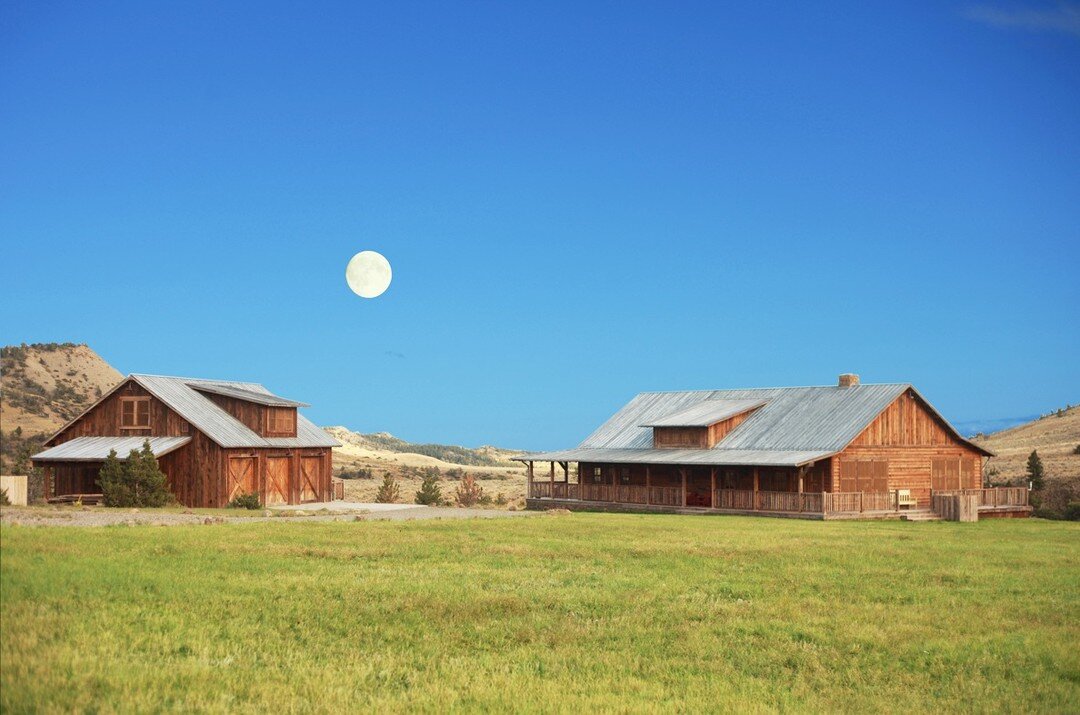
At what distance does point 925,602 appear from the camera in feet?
60.5

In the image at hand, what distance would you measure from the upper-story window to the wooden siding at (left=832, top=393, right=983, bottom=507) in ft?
81.4

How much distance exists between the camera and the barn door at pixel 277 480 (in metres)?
48.2

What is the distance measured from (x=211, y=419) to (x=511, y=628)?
35305mm

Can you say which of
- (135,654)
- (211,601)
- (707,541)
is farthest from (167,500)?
(135,654)

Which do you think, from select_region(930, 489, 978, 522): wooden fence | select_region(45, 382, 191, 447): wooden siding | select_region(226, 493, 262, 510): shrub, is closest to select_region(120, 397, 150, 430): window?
select_region(45, 382, 191, 447): wooden siding

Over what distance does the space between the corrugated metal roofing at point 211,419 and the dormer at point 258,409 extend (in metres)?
0.25

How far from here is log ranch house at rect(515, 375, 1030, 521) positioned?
149 feet

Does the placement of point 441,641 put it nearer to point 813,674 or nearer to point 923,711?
point 813,674

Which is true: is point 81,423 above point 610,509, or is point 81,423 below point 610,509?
above

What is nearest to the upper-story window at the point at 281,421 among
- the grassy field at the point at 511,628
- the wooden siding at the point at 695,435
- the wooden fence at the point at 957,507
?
the wooden siding at the point at 695,435

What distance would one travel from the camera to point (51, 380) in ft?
234

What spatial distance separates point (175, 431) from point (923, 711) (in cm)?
4022

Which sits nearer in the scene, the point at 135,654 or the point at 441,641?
the point at 135,654

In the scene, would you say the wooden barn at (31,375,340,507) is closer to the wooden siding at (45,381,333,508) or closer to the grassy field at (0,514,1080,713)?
the wooden siding at (45,381,333,508)
